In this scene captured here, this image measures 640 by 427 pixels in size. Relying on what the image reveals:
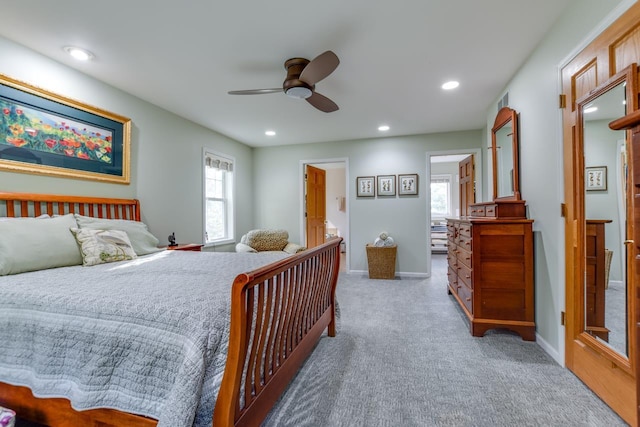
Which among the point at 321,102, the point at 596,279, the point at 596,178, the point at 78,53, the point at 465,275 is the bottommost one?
the point at 465,275

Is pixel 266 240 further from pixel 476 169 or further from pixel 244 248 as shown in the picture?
pixel 476 169

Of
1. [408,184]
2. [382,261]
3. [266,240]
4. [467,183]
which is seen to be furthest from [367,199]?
[266,240]

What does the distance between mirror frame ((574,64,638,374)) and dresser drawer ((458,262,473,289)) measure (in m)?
0.81

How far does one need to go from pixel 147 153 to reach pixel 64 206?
1058 millimetres

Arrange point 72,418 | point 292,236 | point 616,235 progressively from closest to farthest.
→ point 72,418 < point 616,235 < point 292,236

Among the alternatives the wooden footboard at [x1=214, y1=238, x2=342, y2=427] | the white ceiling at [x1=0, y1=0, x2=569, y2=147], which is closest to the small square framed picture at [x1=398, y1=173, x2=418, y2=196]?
the white ceiling at [x1=0, y1=0, x2=569, y2=147]

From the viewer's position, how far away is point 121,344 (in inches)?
43.2

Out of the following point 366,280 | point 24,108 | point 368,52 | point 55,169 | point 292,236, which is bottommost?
point 366,280

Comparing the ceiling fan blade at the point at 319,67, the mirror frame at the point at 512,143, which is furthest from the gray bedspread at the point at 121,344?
the mirror frame at the point at 512,143

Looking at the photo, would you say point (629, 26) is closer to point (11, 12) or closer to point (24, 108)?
point (11, 12)

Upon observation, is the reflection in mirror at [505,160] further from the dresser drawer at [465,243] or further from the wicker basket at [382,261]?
the wicker basket at [382,261]

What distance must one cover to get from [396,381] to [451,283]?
2123mm

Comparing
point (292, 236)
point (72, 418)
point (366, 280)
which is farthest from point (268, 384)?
point (292, 236)

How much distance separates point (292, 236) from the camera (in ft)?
18.0
